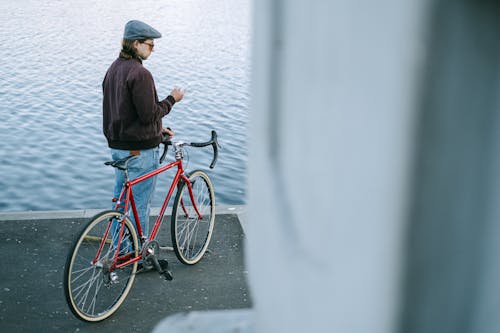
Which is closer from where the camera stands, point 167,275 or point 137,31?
point 137,31

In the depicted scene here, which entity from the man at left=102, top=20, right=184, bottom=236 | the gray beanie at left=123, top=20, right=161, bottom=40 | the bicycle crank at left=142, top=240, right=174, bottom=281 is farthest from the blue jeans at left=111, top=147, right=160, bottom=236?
the gray beanie at left=123, top=20, right=161, bottom=40

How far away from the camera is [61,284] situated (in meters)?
5.15

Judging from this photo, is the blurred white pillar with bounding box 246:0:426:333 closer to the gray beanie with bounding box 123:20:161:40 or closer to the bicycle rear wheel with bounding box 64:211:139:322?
the bicycle rear wheel with bounding box 64:211:139:322

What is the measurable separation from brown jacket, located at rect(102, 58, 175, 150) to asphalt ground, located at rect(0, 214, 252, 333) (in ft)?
3.82

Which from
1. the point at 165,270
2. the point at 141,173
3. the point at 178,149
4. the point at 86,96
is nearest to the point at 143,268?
the point at 165,270

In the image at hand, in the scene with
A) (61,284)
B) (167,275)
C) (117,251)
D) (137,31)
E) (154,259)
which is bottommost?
(61,284)

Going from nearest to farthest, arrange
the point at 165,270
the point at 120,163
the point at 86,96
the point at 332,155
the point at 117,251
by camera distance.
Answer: the point at 332,155, the point at 120,163, the point at 117,251, the point at 165,270, the point at 86,96

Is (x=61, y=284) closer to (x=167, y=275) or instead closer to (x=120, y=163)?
(x=167, y=275)

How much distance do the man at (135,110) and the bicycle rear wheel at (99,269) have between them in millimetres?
359

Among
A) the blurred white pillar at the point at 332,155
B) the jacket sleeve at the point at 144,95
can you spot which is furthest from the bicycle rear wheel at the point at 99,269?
the blurred white pillar at the point at 332,155

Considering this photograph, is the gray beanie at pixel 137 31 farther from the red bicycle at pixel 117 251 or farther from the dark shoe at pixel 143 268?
the dark shoe at pixel 143 268

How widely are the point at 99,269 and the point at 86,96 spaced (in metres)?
10.0

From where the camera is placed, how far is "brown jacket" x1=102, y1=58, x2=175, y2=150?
4633mm

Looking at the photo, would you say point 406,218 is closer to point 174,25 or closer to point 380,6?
point 380,6
